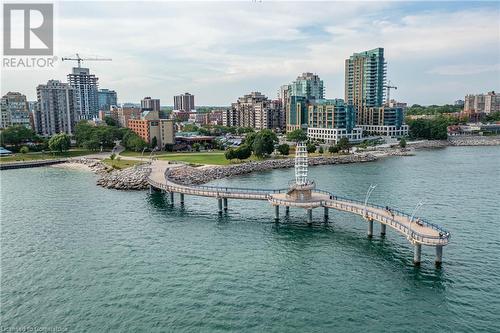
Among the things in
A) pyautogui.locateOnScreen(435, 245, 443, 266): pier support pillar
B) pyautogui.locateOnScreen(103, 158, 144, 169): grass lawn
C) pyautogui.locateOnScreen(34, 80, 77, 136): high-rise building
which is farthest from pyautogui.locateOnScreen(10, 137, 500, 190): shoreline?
pyautogui.locateOnScreen(34, 80, 77, 136): high-rise building

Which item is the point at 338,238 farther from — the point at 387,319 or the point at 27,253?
the point at 27,253

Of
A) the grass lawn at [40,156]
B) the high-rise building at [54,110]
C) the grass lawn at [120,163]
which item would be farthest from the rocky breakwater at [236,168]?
the high-rise building at [54,110]

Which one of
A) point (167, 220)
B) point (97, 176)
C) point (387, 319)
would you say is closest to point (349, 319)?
point (387, 319)

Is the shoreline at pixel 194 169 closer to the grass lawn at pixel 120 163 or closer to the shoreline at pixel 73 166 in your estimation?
the shoreline at pixel 73 166

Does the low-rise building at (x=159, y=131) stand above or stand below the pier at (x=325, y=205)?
above

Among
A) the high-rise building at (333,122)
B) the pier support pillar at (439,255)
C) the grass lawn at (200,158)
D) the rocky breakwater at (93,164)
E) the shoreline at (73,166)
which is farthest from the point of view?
the high-rise building at (333,122)

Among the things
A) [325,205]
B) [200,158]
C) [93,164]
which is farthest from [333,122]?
[325,205]

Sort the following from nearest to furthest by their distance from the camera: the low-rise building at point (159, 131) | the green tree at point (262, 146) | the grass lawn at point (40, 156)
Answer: the grass lawn at point (40, 156) → the green tree at point (262, 146) → the low-rise building at point (159, 131)
